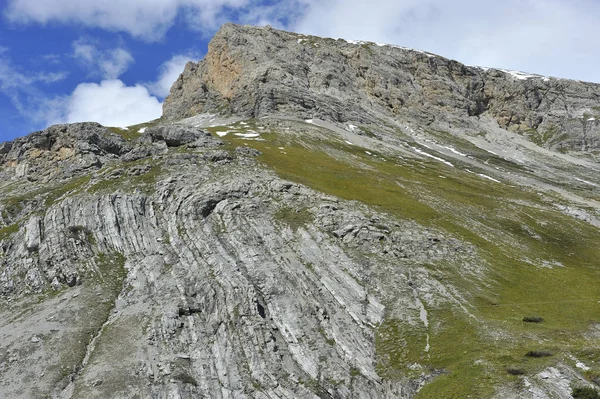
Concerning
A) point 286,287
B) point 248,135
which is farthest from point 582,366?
point 248,135

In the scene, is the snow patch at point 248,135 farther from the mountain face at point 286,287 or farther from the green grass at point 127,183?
the green grass at point 127,183

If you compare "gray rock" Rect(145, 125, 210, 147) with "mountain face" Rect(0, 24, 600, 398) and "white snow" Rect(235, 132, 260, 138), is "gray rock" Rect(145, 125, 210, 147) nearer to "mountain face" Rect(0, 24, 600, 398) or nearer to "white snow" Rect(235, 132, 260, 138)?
"mountain face" Rect(0, 24, 600, 398)

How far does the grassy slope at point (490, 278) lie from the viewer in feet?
113

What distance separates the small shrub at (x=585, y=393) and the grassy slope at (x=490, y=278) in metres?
2.02

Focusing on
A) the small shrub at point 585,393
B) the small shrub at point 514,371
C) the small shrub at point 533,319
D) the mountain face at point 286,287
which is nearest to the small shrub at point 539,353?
the mountain face at point 286,287

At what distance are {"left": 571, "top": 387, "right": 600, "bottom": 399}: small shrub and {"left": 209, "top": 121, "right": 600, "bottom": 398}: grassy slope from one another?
202 cm

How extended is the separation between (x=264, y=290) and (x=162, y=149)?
5880 centimetres

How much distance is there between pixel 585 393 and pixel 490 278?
2391 centimetres

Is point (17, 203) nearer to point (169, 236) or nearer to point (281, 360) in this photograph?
point (169, 236)

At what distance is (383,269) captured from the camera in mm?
51594

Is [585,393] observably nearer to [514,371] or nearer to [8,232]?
[514,371]

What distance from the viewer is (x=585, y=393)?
91.5 feet

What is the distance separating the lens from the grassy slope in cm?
3444

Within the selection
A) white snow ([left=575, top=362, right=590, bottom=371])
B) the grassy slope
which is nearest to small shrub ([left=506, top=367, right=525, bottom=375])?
the grassy slope
